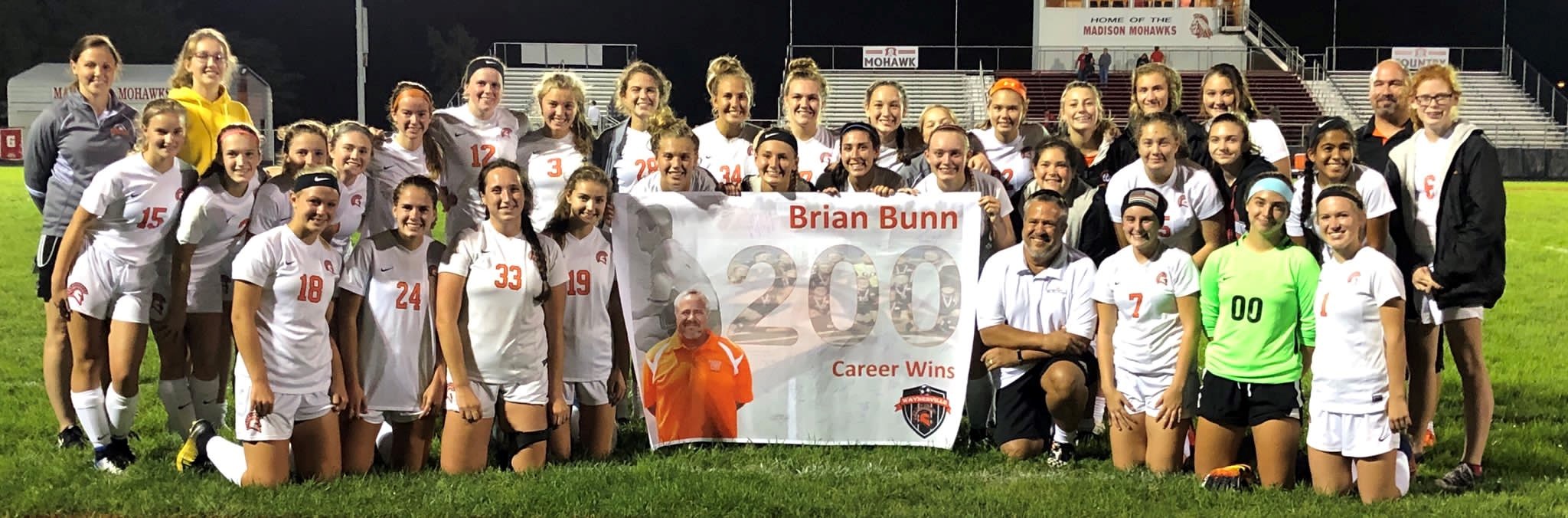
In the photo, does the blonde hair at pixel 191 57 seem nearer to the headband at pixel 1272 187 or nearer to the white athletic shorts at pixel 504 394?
the white athletic shorts at pixel 504 394

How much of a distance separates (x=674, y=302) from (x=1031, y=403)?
1697mm

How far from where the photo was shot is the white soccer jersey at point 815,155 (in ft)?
21.2

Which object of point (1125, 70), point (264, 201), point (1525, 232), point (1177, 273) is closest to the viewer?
point (1177, 273)

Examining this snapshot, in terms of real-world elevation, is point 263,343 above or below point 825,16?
below

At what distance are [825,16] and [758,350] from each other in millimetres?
62621

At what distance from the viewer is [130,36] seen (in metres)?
57.3

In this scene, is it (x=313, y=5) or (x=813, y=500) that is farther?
(x=313, y=5)

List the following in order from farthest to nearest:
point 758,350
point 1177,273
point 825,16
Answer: point 825,16 → point 758,350 → point 1177,273

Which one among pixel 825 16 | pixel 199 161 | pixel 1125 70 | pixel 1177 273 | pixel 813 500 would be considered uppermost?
pixel 825 16

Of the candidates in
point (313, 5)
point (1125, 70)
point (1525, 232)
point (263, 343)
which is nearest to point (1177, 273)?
point (263, 343)

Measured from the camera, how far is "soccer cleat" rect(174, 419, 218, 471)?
5.24 metres

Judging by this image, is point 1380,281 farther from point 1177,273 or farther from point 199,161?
point 199,161

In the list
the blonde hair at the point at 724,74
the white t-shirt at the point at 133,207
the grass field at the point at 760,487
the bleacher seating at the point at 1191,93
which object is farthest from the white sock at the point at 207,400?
the bleacher seating at the point at 1191,93

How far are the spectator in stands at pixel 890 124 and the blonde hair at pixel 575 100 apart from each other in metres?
1.48
